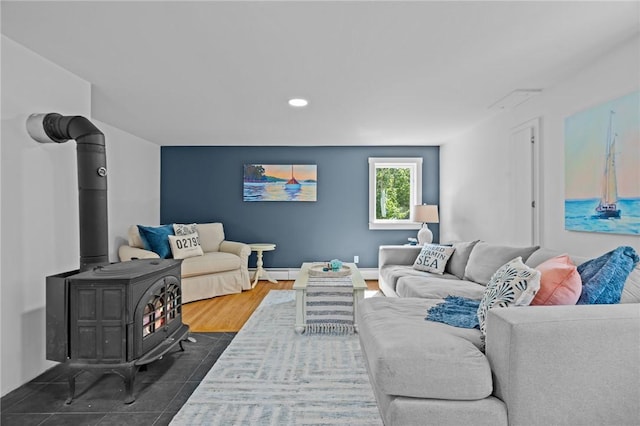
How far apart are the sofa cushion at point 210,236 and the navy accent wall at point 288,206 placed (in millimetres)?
404

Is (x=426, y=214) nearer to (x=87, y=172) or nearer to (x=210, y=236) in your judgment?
(x=210, y=236)

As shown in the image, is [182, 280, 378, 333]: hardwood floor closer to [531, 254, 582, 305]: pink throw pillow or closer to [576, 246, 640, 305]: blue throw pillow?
[531, 254, 582, 305]: pink throw pillow

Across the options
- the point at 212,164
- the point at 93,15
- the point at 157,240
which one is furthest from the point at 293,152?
the point at 93,15

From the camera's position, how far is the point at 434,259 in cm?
411

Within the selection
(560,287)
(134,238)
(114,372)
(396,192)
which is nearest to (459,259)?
(560,287)

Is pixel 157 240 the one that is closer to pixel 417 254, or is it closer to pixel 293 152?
pixel 293 152

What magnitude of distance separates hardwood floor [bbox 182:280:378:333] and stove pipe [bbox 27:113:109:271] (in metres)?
1.34

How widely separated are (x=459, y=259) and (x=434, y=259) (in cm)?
27

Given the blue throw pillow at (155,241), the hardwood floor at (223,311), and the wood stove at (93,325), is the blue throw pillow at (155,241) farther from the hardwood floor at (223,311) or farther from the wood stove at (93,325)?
the wood stove at (93,325)

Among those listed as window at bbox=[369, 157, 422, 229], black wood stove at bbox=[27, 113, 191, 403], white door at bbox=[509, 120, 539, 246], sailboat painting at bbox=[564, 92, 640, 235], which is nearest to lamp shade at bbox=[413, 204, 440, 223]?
window at bbox=[369, 157, 422, 229]

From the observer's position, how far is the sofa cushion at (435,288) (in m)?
3.02

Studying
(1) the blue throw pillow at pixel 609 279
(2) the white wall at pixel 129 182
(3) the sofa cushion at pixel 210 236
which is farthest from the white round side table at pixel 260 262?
(1) the blue throw pillow at pixel 609 279

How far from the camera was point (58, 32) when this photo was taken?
220 centimetres

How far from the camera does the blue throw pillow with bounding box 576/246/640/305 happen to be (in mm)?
1847
